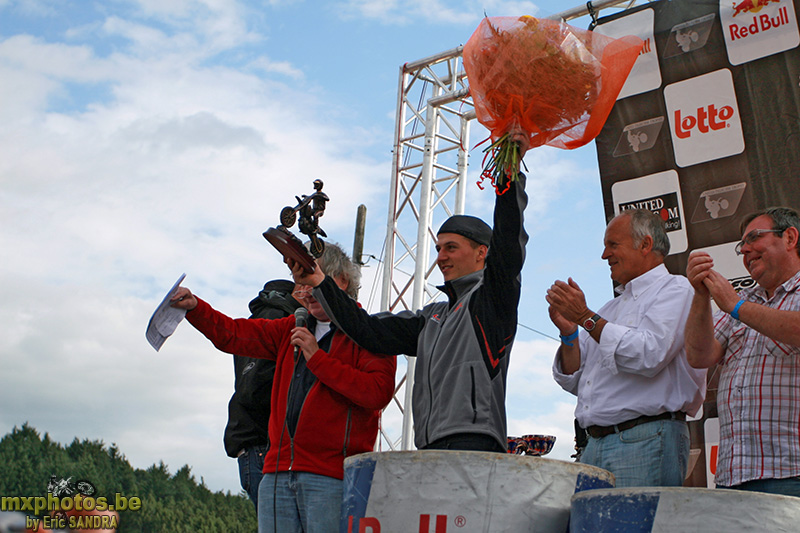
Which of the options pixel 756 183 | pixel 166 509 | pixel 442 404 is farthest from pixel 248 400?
pixel 166 509

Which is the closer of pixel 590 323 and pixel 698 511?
pixel 698 511

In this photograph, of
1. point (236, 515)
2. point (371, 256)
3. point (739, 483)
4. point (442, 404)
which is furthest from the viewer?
point (236, 515)

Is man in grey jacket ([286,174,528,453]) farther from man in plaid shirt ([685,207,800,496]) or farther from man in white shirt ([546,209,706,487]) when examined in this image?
man in plaid shirt ([685,207,800,496])

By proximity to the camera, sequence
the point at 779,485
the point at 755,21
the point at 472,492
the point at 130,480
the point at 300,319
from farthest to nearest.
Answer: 1. the point at 130,480
2. the point at 755,21
3. the point at 300,319
4. the point at 779,485
5. the point at 472,492

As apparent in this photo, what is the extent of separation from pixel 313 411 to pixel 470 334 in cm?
65

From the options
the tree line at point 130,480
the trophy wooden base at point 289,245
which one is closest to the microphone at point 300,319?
the trophy wooden base at point 289,245

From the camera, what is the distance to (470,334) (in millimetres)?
2510

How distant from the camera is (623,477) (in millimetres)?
2348

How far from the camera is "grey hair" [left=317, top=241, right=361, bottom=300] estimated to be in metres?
3.19

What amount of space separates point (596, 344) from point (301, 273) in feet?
3.42

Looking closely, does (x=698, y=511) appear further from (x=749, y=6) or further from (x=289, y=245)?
(x=749, y=6)

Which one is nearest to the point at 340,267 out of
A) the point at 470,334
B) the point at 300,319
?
the point at 300,319

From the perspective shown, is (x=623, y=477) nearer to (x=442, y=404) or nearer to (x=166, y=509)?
(x=442, y=404)

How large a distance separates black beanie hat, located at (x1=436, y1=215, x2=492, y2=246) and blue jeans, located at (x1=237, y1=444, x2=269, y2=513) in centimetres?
121
